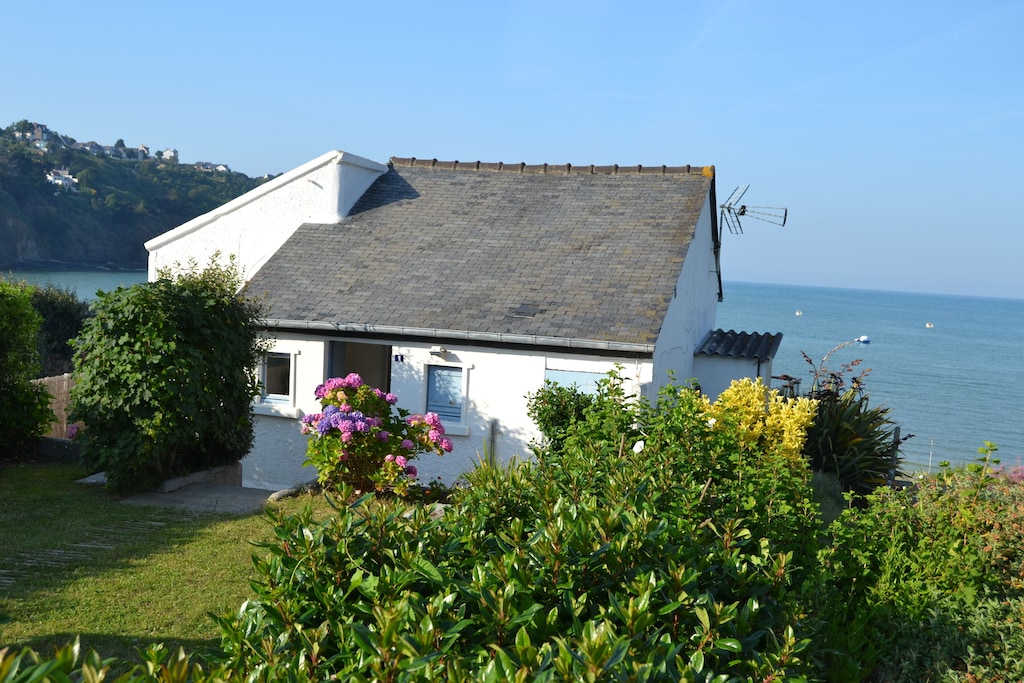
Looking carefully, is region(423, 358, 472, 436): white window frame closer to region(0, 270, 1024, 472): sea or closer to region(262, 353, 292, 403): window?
region(262, 353, 292, 403): window

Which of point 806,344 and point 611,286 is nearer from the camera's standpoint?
point 611,286

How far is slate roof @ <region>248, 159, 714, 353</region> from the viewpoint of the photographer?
1518 cm

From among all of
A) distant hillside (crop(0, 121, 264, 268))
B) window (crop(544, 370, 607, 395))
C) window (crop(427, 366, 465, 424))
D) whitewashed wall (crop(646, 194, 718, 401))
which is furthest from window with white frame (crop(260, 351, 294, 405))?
distant hillside (crop(0, 121, 264, 268))

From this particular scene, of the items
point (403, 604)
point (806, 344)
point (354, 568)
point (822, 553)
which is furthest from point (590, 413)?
point (806, 344)

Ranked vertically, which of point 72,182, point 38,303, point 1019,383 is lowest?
point 1019,383

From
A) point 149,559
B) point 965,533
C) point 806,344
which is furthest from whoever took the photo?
point 806,344

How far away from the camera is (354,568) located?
4113mm

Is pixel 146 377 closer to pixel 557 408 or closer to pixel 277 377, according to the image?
pixel 277 377

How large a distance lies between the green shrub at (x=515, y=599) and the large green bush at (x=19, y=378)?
36.0 feet

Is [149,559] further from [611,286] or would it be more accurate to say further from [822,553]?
[611,286]

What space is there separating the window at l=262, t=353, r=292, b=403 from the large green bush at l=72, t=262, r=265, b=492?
345cm

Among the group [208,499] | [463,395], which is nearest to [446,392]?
[463,395]

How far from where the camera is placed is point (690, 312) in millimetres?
17922

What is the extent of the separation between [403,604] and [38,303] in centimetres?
2526
